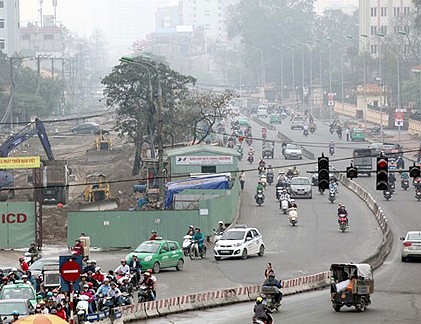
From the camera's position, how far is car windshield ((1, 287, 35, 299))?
102 ft

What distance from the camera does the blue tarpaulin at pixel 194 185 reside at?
186ft

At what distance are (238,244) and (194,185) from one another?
13.2 meters

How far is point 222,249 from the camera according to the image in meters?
45.2

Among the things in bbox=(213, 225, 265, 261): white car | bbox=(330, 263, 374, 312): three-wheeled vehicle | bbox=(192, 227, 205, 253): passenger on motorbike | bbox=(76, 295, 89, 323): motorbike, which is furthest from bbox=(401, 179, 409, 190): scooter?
bbox=(76, 295, 89, 323): motorbike

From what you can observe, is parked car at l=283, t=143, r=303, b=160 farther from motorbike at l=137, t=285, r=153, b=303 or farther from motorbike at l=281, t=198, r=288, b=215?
motorbike at l=137, t=285, r=153, b=303

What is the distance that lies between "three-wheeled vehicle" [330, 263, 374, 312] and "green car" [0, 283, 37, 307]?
7819mm

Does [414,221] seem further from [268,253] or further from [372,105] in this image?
[372,105]

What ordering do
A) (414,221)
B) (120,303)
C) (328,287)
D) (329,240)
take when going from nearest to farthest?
1. (120,303)
2. (328,287)
3. (329,240)
4. (414,221)

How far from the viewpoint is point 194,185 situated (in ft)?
191

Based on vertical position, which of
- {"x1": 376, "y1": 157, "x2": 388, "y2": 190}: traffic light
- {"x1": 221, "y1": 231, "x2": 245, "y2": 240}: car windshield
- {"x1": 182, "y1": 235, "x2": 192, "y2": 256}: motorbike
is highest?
{"x1": 376, "y1": 157, "x2": 388, "y2": 190}: traffic light

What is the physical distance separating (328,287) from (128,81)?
162 ft

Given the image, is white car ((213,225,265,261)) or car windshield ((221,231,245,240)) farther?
car windshield ((221,231,245,240))

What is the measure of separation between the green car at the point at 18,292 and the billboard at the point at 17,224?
1823 cm

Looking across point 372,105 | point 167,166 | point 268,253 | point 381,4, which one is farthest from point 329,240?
point 381,4
